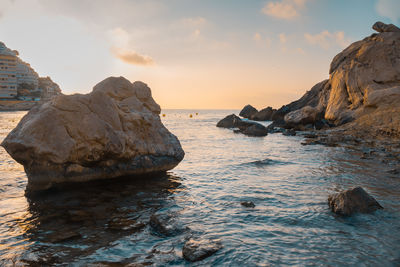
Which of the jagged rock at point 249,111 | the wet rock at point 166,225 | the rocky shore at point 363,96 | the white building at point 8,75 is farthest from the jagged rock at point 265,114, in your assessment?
the white building at point 8,75

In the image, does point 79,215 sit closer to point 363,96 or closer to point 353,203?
point 353,203

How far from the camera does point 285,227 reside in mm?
6633

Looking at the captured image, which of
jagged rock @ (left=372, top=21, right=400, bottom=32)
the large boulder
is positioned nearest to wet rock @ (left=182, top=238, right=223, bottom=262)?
the large boulder

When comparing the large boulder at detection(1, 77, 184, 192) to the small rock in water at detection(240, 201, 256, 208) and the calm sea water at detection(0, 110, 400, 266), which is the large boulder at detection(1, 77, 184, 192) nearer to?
the calm sea water at detection(0, 110, 400, 266)

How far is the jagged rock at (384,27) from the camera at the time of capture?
36444mm

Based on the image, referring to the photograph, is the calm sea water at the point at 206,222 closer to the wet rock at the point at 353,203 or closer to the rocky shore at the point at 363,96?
the wet rock at the point at 353,203

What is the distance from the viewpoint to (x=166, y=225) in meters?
6.45

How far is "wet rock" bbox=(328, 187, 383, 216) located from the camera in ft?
23.8

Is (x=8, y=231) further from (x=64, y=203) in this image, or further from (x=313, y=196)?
(x=313, y=196)

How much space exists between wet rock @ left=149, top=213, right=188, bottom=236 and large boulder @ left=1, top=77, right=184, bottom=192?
12.5 ft

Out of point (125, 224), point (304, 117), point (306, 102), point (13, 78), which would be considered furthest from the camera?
point (13, 78)

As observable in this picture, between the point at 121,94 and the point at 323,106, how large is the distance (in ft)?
118

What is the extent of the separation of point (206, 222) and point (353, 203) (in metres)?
4.23

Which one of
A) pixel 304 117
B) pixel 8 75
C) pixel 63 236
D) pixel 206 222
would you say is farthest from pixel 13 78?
pixel 206 222
